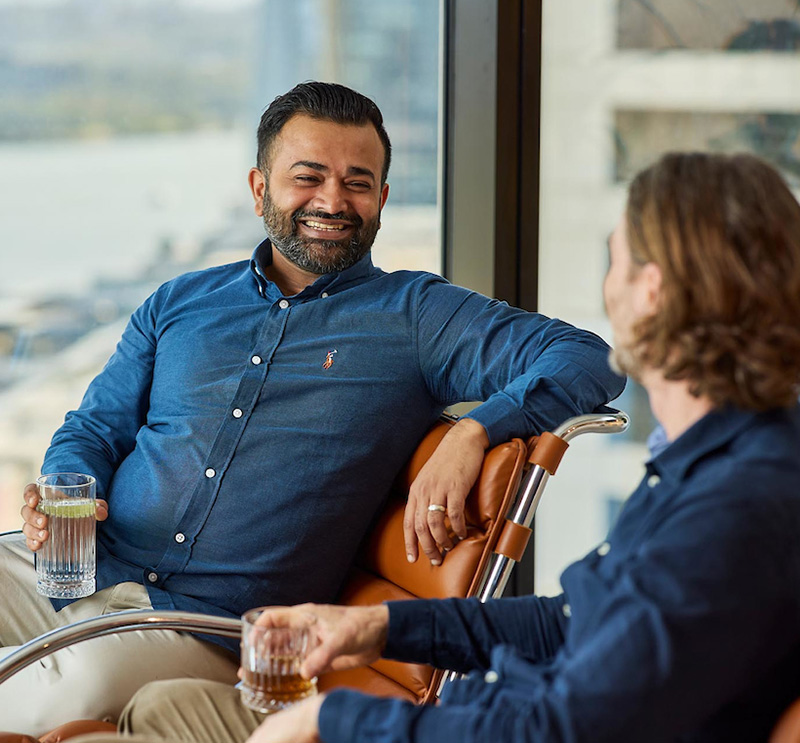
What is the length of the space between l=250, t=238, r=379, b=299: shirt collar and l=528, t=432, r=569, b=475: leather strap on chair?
2.06 ft

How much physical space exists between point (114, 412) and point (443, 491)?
85cm

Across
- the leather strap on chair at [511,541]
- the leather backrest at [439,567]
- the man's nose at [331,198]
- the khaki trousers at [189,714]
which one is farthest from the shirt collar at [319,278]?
the khaki trousers at [189,714]

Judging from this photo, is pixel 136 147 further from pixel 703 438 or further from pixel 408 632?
pixel 703 438

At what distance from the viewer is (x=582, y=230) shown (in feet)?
10.1

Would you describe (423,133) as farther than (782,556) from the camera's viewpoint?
Yes

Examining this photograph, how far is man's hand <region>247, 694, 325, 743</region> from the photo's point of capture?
1164 millimetres

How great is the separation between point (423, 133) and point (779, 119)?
3.50ft

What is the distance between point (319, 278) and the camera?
2254mm

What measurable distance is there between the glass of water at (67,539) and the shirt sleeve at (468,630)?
73 cm

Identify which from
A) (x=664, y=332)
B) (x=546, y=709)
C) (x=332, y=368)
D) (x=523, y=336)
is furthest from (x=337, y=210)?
(x=546, y=709)

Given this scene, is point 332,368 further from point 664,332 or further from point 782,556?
point 782,556

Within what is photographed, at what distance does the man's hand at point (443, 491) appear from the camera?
5.84 ft

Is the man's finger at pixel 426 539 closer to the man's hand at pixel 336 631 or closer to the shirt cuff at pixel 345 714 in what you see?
the man's hand at pixel 336 631

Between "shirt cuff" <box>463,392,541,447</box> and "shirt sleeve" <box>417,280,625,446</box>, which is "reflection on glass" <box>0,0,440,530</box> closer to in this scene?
"shirt sleeve" <box>417,280,625,446</box>
